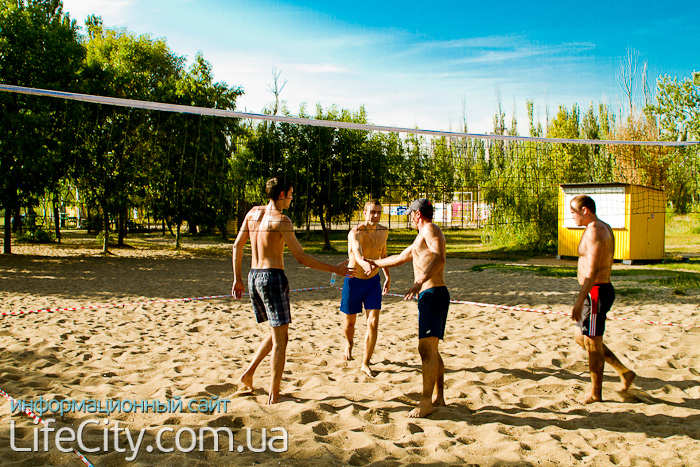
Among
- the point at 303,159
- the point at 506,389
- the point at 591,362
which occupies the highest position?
the point at 303,159

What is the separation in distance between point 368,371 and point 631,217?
43.5 ft

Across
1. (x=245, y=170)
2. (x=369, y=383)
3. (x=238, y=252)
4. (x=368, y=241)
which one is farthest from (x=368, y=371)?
(x=245, y=170)

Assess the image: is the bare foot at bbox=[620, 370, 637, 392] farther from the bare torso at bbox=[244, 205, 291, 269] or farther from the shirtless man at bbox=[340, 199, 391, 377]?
the bare torso at bbox=[244, 205, 291, 269]

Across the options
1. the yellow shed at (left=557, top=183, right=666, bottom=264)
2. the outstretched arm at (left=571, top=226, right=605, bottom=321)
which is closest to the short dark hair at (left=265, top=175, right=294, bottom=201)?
the outstretched arm at (left=571, top=226, right=605, bottom=321)

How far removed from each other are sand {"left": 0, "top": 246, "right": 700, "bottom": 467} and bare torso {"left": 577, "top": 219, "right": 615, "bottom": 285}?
108 centimetres

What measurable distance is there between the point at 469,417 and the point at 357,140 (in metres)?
14.7

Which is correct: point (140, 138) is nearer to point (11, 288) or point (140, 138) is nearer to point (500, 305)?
point (11, 288)

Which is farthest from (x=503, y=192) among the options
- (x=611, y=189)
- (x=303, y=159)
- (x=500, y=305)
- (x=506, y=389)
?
(x=506, y=389)

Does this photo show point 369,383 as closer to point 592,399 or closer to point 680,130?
point 592,399

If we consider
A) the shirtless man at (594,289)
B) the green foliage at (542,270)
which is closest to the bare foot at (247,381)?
the shirtless man at (594,289)

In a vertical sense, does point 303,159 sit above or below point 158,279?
above

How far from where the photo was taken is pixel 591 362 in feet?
12.9

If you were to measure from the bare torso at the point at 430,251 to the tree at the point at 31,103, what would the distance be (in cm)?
1277

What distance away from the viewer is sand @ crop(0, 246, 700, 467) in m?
3.01
